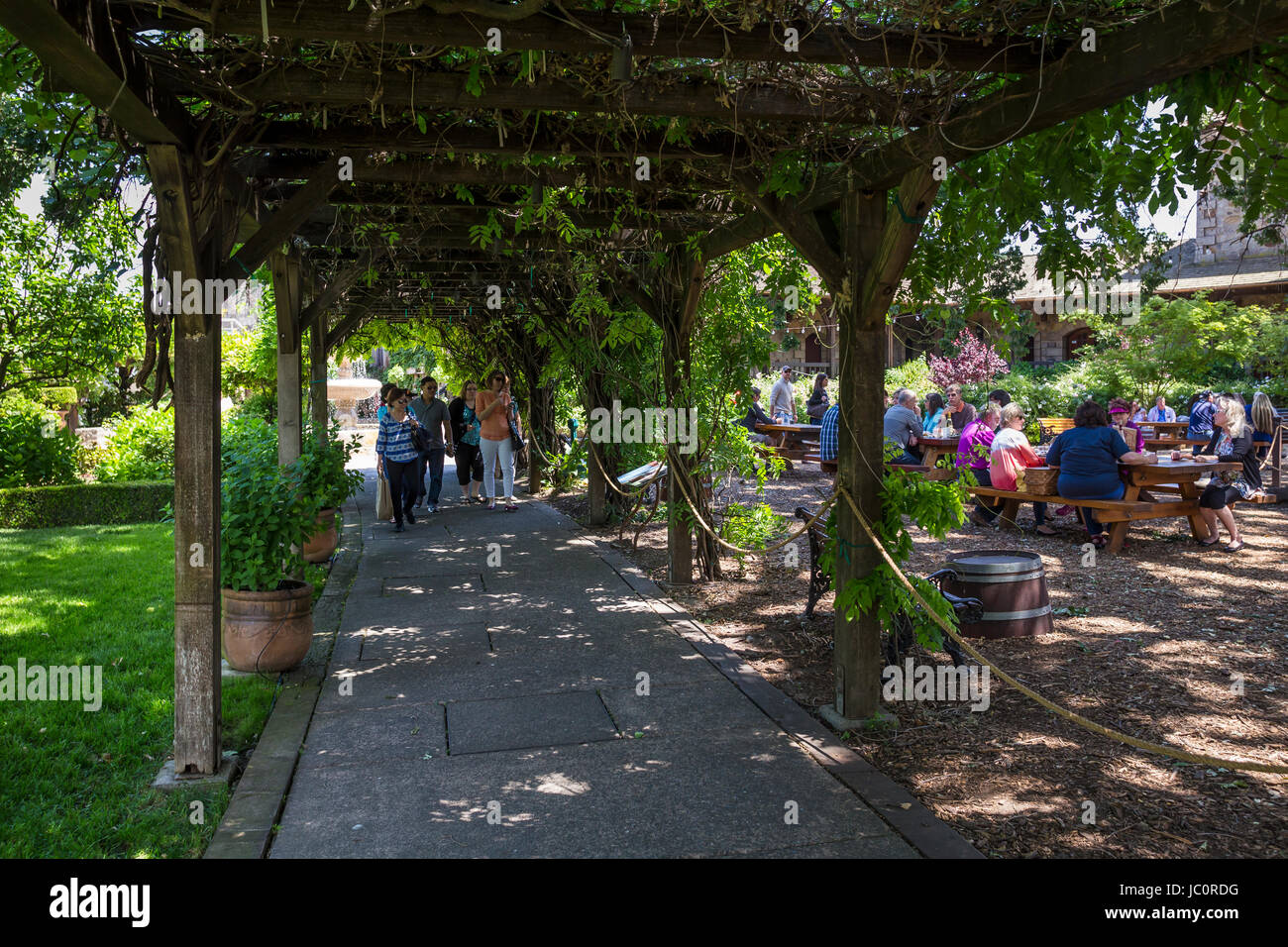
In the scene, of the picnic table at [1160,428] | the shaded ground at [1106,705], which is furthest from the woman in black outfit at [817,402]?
the shaded ground at [1106,705]

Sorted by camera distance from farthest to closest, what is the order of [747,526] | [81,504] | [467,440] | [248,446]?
[467,440] < [81,504] < [747,526] < [248,446]

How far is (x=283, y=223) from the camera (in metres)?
5.19

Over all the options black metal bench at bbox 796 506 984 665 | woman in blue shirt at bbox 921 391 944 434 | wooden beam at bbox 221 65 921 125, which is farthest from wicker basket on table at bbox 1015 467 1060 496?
wooden beam at bbox 221 65 921 125

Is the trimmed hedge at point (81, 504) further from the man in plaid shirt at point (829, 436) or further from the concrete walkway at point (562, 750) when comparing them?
the man in plaid shirt at point (829, 436)

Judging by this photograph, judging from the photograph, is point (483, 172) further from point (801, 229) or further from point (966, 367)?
point (966, 367)

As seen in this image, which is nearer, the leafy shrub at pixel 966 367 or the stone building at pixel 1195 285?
the stone building at pixel 1195 285

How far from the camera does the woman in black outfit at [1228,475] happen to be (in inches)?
357

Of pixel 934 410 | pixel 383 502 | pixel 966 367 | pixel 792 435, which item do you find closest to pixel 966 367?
pixel 966 367

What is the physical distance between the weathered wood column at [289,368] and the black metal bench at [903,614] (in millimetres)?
5326

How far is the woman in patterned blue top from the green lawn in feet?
9.63

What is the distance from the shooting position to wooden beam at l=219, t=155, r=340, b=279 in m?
4.74

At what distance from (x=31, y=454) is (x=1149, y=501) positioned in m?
14.4
